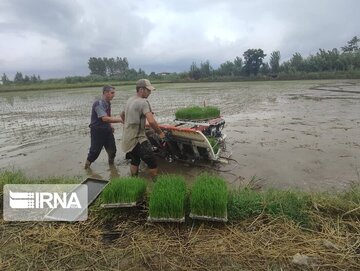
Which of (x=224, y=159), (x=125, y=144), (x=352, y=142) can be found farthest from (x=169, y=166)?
(x=352, y=142)

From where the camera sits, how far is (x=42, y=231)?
330 centimetres

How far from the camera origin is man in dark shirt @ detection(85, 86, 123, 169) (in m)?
5.84

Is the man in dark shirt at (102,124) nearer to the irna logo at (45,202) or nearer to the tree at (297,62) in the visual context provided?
the irna logo at (45,202)

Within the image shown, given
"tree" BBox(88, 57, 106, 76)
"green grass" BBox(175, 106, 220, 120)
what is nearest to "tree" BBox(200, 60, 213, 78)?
"tree" BBox(88, 57, 106, 76)

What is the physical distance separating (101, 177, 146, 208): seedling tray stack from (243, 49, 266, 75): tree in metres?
57.9

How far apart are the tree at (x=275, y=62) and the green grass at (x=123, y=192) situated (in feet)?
195

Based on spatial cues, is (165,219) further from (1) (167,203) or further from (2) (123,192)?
(2) (123,192)

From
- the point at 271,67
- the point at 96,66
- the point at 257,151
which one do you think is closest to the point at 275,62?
the point at 271,67

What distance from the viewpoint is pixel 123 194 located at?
11.8 ft

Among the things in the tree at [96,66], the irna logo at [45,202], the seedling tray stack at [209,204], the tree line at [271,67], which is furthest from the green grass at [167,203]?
the tree at [96,66]

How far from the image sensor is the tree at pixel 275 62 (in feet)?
195

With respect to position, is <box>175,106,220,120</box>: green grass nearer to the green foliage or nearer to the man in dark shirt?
the man in dark shirt

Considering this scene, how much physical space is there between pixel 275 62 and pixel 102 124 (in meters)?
60.1

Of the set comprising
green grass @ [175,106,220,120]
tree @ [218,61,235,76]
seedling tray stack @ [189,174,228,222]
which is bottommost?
seedling tray stack @ [189,174,228,222]
